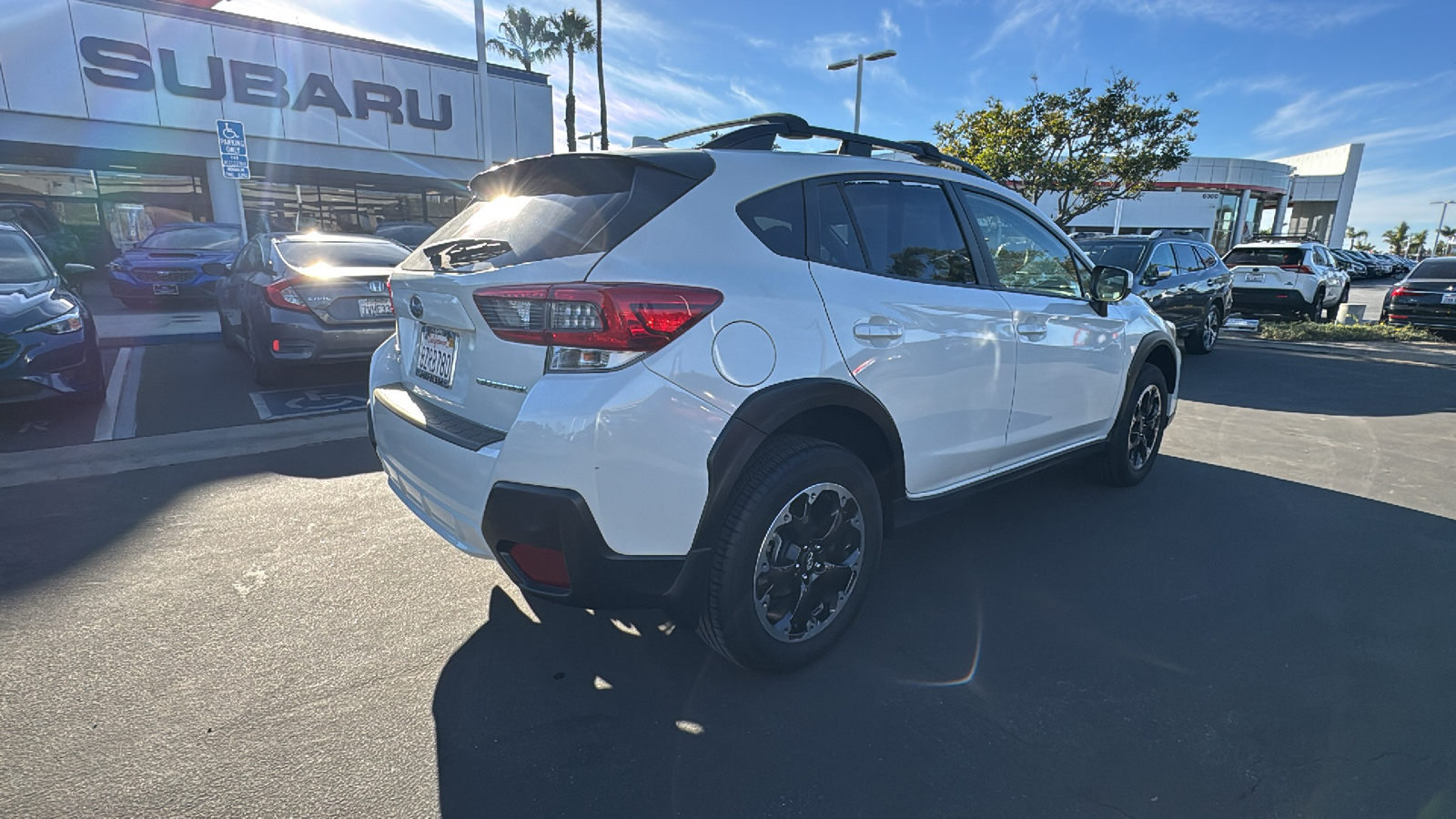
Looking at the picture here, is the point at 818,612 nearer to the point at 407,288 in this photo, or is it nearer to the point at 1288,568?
the point at 407,288

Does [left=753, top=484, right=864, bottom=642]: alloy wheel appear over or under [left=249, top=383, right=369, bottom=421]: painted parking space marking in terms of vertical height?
over

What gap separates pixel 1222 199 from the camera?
1843 inches

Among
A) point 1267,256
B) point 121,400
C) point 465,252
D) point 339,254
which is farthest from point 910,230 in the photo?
point 1267,256

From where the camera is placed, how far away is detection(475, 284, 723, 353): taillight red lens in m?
2.01

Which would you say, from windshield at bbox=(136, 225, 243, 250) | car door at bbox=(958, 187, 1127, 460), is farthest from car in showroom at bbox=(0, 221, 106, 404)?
windshield at bbox=(136, 225, 243, 250)

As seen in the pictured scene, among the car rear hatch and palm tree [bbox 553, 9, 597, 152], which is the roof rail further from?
palm tree [bbox 553, 9, 597, 152]

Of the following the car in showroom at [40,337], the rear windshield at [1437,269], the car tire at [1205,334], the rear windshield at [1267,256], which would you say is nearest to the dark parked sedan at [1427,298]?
the rear windshield at [1437,269]

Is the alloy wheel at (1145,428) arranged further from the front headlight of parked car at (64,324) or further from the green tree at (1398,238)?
the green tree at (1398,238)

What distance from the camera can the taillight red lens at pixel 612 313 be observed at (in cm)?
201

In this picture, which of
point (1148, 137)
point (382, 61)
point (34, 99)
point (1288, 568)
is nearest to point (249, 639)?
point (1288, 568)

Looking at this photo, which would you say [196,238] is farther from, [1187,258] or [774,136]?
[1187,258]

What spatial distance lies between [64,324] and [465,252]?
4982 millimetres

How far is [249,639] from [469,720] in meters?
1.07

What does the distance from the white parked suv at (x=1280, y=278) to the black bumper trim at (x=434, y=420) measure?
15179 millimetres
